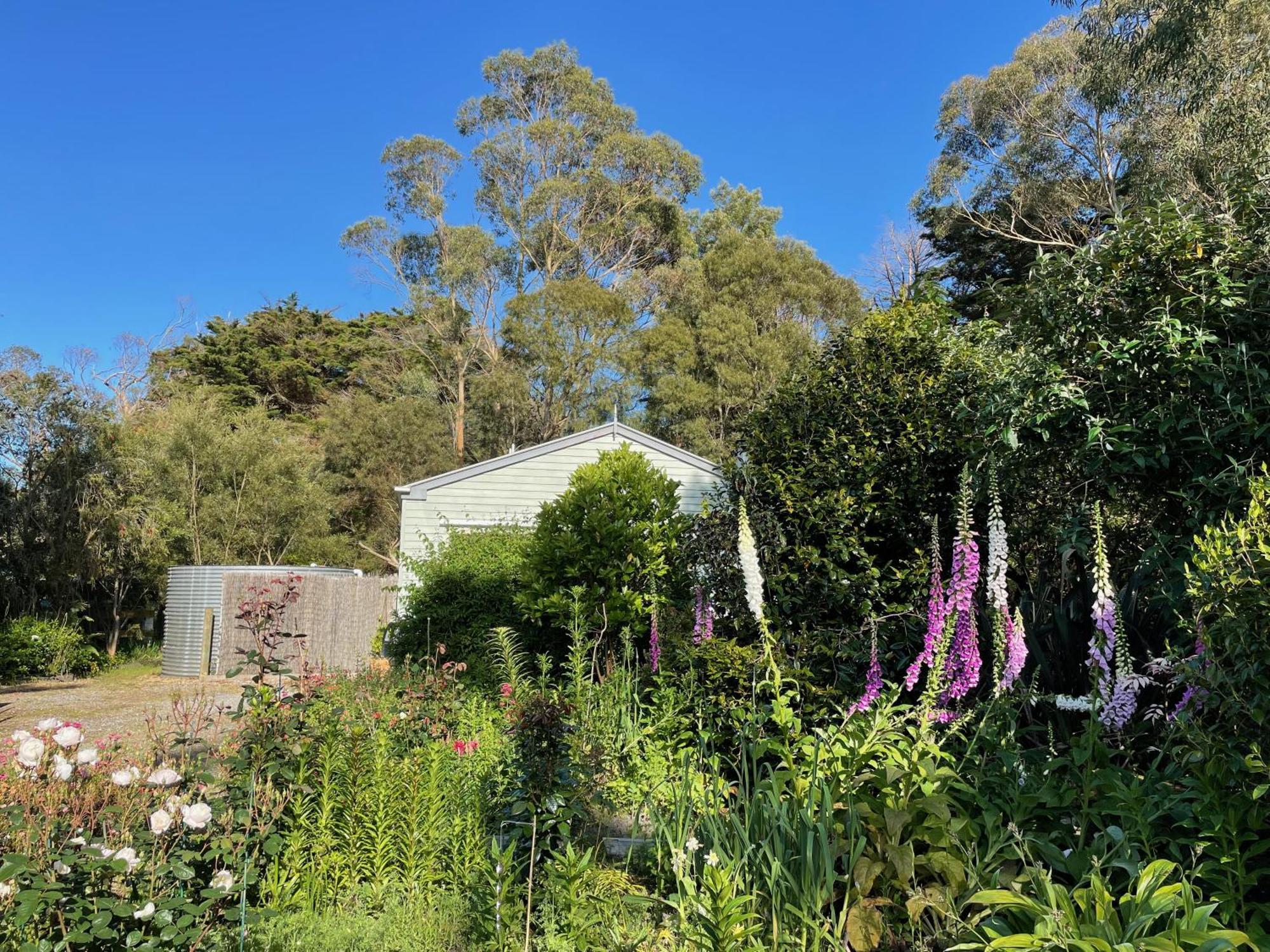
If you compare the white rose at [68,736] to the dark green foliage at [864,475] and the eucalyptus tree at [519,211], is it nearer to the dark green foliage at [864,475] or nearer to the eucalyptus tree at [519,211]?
the dark green foliage at [864,475]

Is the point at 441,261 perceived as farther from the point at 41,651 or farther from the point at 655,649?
the point at 655,649

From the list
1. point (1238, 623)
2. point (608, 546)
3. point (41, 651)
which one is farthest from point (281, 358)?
point (1238, 623)

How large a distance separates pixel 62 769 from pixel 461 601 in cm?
713

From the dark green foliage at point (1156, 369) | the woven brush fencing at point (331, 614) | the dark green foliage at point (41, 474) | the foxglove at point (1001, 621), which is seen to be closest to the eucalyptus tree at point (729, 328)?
the woven brush fencing at point (331, 614)

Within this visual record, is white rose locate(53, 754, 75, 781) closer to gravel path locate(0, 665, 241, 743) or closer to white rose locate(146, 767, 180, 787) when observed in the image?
white rose locate(146, 767, 180, 787)

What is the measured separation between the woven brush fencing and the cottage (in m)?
1.24

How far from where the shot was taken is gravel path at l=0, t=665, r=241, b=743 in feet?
29.0

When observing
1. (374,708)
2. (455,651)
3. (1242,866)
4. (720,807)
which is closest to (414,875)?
(720,807)

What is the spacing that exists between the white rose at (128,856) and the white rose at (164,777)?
0.66ft

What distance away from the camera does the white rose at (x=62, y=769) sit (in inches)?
92.7

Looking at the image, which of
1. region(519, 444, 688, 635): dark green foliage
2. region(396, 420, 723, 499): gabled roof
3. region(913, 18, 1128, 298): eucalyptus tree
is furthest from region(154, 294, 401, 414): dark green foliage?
region(519, 444, 688, 635): dark green foliage

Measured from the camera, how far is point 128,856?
2168 millimetres

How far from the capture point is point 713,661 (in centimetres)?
420

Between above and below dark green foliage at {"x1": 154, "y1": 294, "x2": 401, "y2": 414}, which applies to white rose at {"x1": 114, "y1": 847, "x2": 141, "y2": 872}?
below
